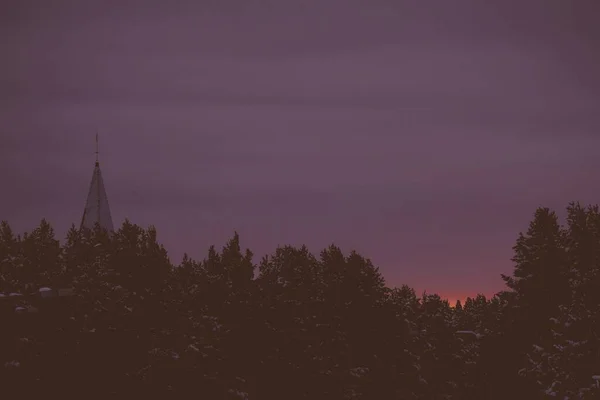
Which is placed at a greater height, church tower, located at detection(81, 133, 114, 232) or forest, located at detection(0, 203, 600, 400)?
church tower, located at detection(81, 133, 114, 232)

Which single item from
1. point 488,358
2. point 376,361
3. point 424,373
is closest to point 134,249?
point 376,361

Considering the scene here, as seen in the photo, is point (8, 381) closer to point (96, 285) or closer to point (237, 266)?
point (96, 285)

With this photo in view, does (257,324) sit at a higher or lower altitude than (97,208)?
lower

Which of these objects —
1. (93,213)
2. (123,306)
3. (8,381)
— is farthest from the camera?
Answer: (93,213)

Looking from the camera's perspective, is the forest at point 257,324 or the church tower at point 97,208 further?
the church tower at point 97,208

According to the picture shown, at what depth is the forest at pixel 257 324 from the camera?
68125 mm

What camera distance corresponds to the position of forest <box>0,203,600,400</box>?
68125mm

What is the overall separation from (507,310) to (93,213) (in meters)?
81.8

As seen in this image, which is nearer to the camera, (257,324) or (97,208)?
(257,324)

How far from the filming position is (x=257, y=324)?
80125 mm

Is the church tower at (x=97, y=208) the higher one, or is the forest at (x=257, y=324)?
the church tower at (x=97, y=208)

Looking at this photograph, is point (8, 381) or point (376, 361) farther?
point (376, 361)

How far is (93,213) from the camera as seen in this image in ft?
510

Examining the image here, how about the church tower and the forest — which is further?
the church tower
